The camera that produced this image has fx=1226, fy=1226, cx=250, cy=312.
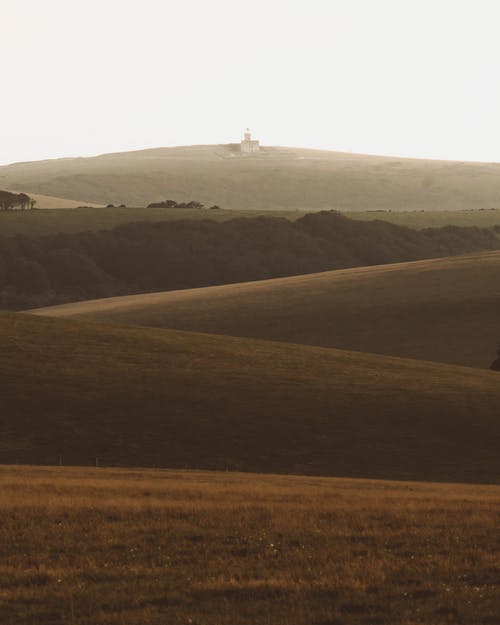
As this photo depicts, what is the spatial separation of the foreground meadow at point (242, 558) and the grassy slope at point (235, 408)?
19.9 m

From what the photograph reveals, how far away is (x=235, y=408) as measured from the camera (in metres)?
56.5

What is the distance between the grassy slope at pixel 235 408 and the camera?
161 ft

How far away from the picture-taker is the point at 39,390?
187 feet

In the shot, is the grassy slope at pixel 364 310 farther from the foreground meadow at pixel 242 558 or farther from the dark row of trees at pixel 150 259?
the foreground meadow at pixel 242 558

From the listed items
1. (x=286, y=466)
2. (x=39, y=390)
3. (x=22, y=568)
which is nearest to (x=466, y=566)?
(x=22, y=568)

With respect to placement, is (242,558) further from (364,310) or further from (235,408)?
(364,310)

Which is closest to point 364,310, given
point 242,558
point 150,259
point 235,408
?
point 235,408

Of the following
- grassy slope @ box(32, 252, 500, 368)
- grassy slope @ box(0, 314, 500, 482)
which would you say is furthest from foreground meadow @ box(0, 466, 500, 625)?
grassy slope @ box(32, 252, 500, 368)

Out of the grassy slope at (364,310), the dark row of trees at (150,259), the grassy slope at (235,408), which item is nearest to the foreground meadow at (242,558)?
the grassy slope at (235,408)

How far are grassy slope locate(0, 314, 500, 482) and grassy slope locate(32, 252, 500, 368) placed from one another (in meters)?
22.5

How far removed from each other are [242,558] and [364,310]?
3678 inches

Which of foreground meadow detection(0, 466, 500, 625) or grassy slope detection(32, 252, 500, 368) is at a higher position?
foreground meadow detection(0, 466, 500, 625)

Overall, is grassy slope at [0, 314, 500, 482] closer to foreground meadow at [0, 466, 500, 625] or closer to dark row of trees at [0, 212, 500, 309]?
foreground meadow at [0, 466, 500, 625]

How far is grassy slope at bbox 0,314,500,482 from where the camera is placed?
49.0 metres
